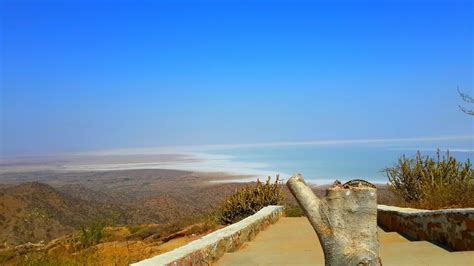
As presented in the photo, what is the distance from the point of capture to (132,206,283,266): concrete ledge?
22.7 ft

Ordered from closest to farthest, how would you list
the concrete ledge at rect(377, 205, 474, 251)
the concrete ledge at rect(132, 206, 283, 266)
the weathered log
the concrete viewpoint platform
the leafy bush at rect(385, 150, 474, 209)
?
the weathered log < the concrete ledge at rect(132, 206, 283, 266) < the concrete viewpoint platform < the concrete ledge at rect(377, 205, 474, 251) < the leafy bush at rect(385, 150, 474, 209)

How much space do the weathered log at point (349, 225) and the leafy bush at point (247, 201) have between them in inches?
683

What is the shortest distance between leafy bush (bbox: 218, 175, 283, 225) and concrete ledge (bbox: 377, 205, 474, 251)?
425 inches

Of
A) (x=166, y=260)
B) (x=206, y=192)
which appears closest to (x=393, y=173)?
(x=166, y=260)

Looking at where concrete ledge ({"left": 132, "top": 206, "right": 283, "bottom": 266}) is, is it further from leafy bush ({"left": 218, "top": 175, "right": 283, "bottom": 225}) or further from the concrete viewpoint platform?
leafy bush ({"left": 218, "top": 175, "right": 283, "bottom": 225})

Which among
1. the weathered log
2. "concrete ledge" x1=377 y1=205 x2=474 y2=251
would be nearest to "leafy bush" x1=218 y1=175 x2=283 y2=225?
"concrete ledge" x1=377 y1=205 x2=474 y2=251

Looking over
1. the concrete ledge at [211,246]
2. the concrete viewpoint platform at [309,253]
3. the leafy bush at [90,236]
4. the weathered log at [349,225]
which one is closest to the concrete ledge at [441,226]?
the concrete viewpoint platform at [309,253]

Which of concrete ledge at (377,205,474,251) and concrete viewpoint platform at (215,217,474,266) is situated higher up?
concrete ledge at (377,205,474,251)

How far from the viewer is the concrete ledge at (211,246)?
6920 millimetres

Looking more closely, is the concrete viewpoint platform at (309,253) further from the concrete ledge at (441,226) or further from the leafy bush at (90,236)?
the leafy bush at (90,236)

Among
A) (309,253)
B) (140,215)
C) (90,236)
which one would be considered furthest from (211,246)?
(140,215)

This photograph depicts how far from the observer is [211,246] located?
28.3ft

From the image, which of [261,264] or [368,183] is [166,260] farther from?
[368,183]

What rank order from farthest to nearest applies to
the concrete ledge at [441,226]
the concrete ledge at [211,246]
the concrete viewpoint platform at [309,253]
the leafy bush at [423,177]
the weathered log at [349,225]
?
the leafy bush at [423,177], the concrete ledge at [441,226], the concrete viewpoint platform at [309,253], the concrete ledge at [211,246], the weathered log at [349,225]
